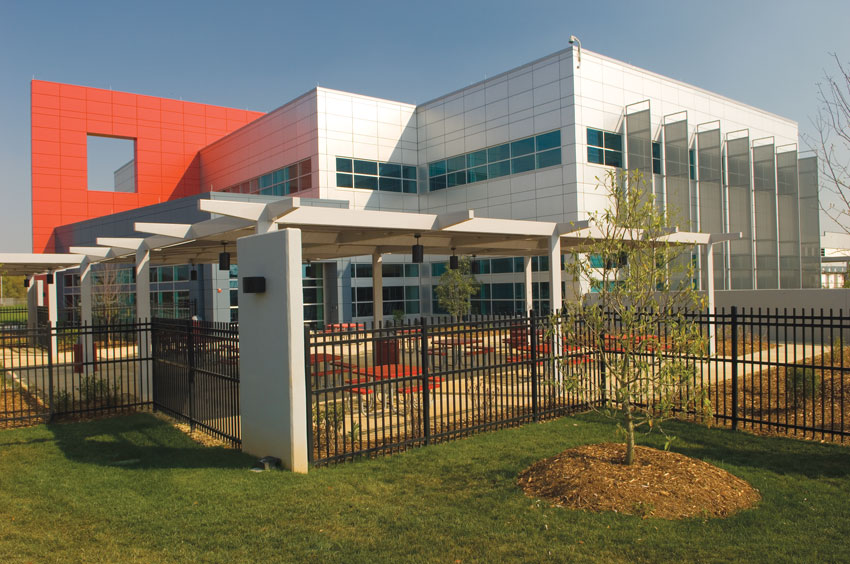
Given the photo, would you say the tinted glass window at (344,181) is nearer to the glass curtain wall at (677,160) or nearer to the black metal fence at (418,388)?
the glass curtain wall at (677,160)

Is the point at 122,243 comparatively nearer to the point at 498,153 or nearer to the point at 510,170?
the point at 510,170

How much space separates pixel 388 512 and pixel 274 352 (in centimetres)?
270

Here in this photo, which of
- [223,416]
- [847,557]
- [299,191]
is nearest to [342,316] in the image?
[299,191]

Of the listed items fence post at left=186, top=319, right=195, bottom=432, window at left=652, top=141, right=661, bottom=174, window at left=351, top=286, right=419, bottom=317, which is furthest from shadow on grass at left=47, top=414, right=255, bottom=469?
window at left=652, top=141, right=661, bottom=174

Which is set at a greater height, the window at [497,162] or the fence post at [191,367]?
the window at [497,162]

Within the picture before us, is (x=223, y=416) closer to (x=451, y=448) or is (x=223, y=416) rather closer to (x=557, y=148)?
(x=451, y=448)

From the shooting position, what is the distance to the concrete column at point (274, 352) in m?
7.20

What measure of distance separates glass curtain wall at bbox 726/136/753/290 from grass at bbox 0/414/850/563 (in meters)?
30.1

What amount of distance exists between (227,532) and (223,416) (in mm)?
3975

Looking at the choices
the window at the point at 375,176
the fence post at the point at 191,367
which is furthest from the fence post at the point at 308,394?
the window at the point at 375,176

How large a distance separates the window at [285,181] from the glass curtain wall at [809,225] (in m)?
30.1

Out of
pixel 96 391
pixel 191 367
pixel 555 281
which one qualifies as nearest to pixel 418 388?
pixel 191 367

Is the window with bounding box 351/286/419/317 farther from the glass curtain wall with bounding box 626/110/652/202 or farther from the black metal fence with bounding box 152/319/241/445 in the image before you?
the black metal fence with bounding box 152/319/241/445

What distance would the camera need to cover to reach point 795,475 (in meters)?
6.58
